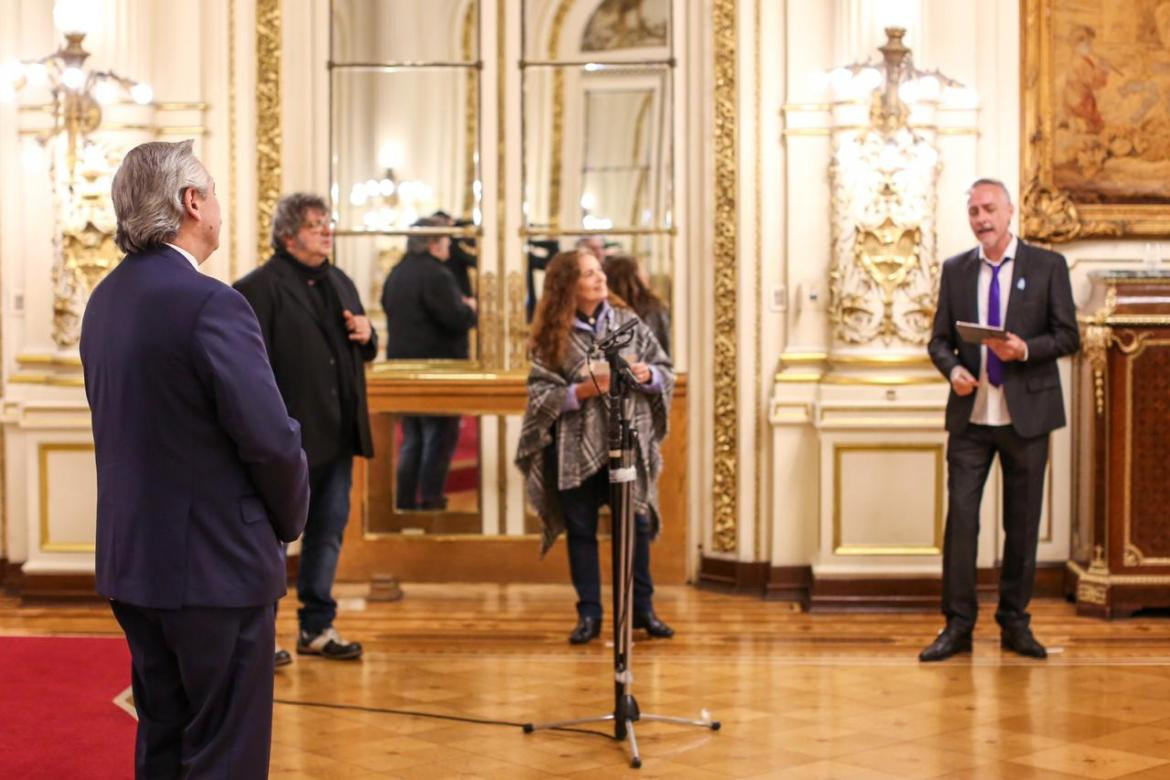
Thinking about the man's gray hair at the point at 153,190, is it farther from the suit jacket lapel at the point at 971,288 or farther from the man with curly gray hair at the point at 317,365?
the suit jacket lapel at the point at 971,288

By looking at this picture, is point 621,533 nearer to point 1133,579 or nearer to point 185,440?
point 185,440

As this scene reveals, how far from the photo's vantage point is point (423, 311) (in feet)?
23.6

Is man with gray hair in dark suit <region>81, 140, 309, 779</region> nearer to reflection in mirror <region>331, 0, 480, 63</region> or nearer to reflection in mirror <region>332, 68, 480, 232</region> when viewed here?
reflection in mirror <region>332, 68, 480, 232</region>

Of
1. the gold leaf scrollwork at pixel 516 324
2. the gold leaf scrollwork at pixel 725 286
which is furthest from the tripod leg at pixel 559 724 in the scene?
the gold leaf scrollwork at pixel 516 324

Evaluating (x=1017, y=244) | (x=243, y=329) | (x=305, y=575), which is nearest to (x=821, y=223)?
(x=1017, y=244)

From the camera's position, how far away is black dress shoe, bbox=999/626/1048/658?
5539 mm

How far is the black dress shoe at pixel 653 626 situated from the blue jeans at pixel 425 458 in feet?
5.00

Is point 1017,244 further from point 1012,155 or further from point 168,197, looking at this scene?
point 168,197

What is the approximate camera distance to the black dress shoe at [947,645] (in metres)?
5.51

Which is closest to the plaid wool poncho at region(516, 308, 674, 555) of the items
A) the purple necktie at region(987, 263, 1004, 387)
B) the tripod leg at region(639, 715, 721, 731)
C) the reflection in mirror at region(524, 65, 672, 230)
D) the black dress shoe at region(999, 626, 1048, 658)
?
the purple necktie at region(987, 263, 1004, 387)

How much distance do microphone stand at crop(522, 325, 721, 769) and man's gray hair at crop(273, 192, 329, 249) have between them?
1.34m

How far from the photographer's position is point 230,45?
6930 millimetres

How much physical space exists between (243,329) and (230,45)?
4531mm

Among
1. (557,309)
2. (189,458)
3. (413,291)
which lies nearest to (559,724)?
(557,309)
